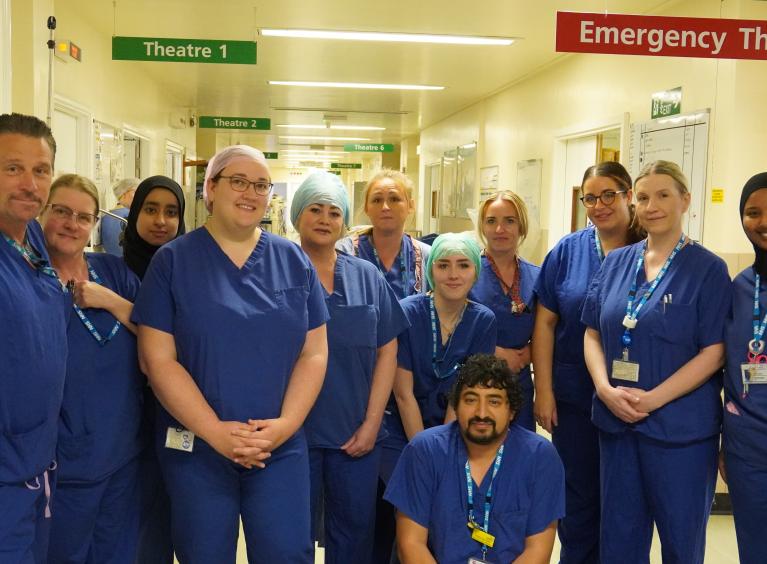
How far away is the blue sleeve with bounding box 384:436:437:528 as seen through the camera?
2.03 meters

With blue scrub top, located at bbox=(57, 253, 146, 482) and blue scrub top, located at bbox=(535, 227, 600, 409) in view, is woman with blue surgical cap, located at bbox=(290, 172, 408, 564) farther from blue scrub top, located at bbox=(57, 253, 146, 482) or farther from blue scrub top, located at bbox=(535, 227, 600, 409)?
blue scrub top, located at bbox=(535, 227, 600, 409)

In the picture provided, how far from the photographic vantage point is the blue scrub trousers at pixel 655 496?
2150 mm

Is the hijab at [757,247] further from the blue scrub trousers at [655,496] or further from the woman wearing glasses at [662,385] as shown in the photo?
the blue scrub trousers at [655,496]

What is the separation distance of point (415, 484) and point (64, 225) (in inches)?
48.6

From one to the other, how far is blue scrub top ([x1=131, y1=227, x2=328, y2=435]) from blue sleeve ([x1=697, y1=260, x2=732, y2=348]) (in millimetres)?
1230

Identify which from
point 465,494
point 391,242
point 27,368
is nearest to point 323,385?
point 465,494

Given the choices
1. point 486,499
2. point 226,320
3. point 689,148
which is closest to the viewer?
point 226,320

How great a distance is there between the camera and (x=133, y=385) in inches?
77.2

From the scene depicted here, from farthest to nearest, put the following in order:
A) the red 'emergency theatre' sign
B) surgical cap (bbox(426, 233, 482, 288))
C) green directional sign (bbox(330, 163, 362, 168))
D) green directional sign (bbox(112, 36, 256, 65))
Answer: green directional sign (bbox(330, 163, 362, 168)) → green directional sign (bbox(112, 36, 256, 65)) → the red 'emergency theatre' sign → surgical cap (bbox(426, 233, 482, 288))

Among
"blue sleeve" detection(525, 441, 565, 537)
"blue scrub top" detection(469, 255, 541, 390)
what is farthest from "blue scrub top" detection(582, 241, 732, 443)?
"blue scrub top" detection(469, 255, 541, 390)

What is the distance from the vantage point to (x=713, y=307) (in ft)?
7.07

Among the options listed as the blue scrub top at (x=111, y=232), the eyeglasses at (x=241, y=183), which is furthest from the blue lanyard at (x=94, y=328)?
the blue scrub top at (x=111, y=232)

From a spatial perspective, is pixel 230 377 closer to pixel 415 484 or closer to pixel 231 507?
pixel 231 507

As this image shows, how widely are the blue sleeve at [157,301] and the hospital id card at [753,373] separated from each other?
1635 millimetres
